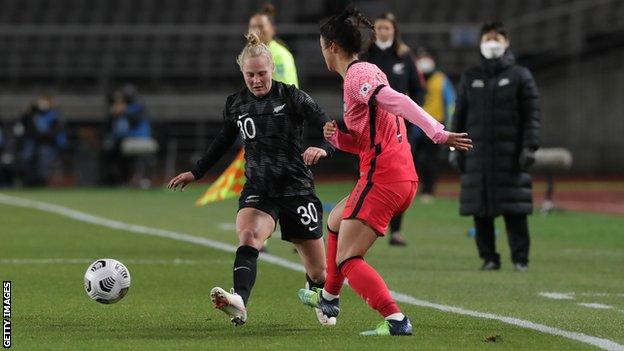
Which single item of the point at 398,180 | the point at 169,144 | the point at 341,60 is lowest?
the point at 169,144

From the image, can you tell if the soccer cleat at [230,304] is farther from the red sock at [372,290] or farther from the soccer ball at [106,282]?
the soccer ball at [106,282]

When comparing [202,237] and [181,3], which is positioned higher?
[181,3]

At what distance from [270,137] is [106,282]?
1.27 metres

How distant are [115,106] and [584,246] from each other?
16.7m

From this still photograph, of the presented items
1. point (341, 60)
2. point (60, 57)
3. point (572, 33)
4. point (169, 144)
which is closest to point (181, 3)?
point (60, 57)

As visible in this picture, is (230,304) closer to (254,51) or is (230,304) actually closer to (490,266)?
(254,51)

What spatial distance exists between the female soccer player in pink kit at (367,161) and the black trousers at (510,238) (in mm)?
4938

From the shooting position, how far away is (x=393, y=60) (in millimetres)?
15312

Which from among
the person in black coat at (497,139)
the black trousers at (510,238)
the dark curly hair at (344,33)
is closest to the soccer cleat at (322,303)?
the dark curly hair at (344,33)

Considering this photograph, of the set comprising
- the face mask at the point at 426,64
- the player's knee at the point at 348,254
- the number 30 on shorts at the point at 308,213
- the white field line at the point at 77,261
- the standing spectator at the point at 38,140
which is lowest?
the standing spectator at the point at 38,140

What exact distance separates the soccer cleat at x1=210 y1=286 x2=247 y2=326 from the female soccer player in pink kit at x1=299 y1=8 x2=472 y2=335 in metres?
0.58

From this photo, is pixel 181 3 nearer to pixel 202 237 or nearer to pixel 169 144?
pixel 169 144

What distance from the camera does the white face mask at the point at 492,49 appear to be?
522 inches

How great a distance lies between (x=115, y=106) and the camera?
31484 mm
